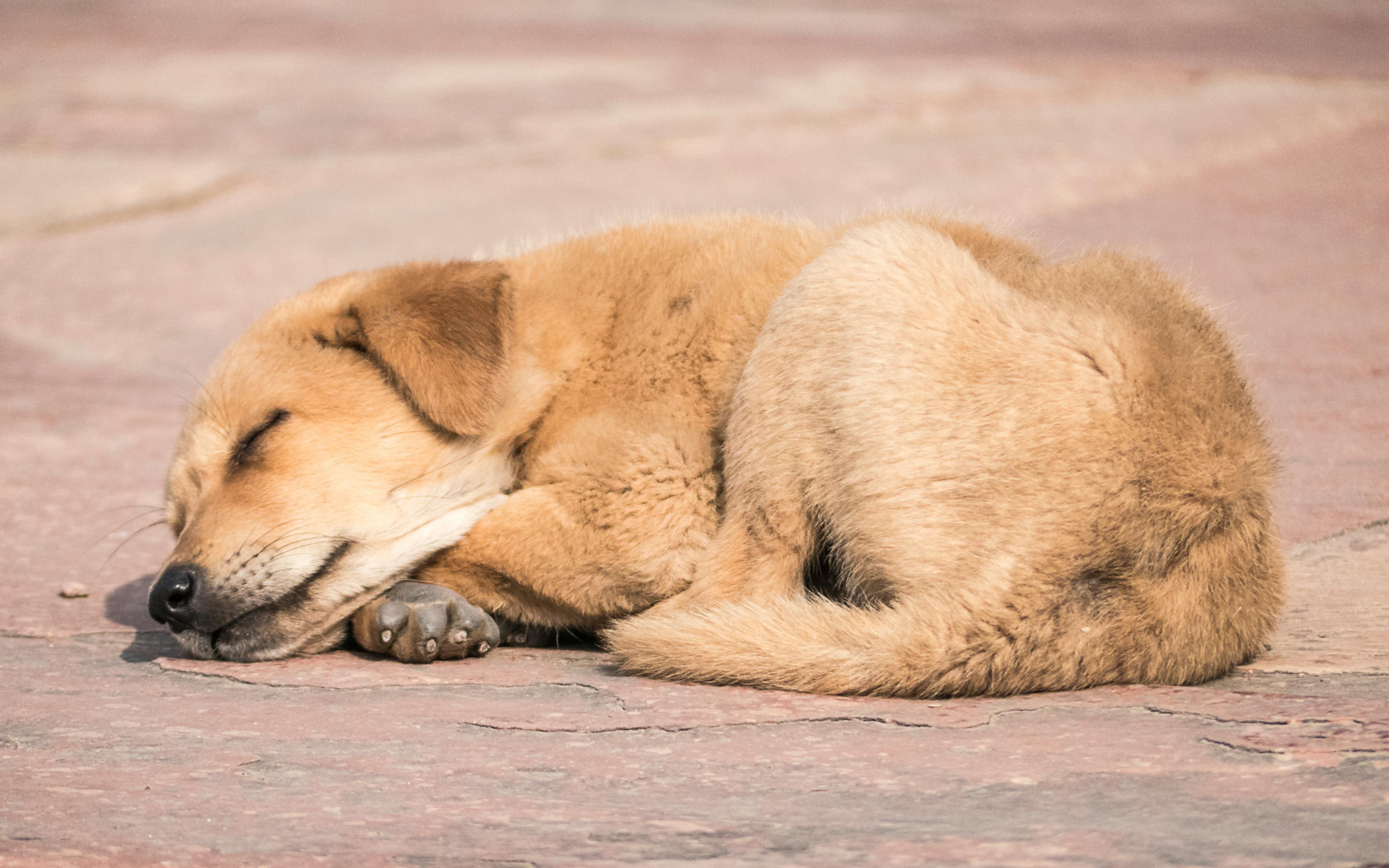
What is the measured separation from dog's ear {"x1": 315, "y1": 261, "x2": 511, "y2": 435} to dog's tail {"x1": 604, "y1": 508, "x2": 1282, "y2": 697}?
3.46 feet

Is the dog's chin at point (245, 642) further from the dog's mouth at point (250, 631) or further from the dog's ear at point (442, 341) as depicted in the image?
the dog's ear at point (442, 341)

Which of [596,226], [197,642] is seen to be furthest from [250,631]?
[596,226]

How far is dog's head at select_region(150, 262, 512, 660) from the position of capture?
3602 millimetres

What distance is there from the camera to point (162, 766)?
2615 mm

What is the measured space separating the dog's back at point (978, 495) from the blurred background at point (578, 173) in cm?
82

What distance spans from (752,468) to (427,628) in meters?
0.95

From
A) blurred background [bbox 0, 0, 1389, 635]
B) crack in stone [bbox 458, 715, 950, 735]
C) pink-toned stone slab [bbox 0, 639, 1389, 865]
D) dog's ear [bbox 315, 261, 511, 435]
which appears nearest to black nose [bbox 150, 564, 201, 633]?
pink-toned stone slab [bbox 0, 639, 1389, 865]

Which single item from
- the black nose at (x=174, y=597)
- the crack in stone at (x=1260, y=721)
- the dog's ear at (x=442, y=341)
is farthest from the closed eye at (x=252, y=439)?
the crack in stone at (x=1260, y=721)

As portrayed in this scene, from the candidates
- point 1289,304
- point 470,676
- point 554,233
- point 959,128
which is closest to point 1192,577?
point 470,676

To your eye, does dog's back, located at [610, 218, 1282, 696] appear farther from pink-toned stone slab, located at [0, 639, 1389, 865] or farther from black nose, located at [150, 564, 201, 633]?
black nose, located at [150, 564, 201, 633]

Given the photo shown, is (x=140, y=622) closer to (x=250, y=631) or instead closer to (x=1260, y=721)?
(x=250, y=631)

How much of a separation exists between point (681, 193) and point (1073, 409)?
6453 mm

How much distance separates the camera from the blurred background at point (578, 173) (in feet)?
18.0

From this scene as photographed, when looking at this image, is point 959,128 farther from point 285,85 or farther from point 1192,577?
point 1192,577
